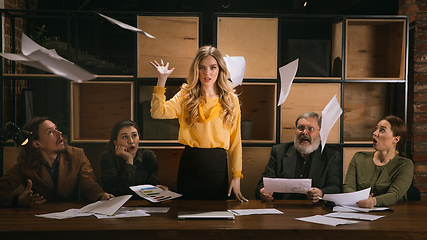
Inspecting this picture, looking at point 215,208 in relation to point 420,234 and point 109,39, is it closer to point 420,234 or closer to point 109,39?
point 420,234

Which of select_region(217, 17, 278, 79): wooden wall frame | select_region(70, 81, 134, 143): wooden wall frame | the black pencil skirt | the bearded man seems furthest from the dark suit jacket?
select_region(70, 81, 134, 143): wooden wall frame

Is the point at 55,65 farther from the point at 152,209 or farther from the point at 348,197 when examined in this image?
the point at 348,197

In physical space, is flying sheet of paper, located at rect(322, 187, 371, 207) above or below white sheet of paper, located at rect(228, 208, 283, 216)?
above

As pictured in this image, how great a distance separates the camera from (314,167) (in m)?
2.39

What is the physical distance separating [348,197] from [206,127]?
94cm

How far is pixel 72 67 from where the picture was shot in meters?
0.89

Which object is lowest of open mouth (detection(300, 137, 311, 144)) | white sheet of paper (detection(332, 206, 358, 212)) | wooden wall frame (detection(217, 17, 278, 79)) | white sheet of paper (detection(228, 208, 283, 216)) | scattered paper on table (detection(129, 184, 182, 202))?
white sheet of paper (detection(332, 206, 358, 212))

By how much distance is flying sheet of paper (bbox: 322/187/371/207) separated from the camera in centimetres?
172

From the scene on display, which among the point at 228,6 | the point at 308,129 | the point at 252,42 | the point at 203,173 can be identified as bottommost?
the point at 203,173

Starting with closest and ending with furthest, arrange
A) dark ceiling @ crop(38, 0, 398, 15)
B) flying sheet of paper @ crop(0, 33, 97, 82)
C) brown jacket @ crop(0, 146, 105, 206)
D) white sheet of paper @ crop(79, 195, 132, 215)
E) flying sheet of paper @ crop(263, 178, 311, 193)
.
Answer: flying sheet of paper @ crop(0, 33, 97, 82) < white sheet of paper @ crop(79, 195, 132, 215) < flying sheet of paper @ crop(263, 178, 311, 193) < brown jacket @ crop(0, 146, 105, 206) < dark ceiling @ crop(38, 0, 398, 15)

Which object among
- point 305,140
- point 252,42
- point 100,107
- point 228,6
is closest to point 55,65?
point 305,140

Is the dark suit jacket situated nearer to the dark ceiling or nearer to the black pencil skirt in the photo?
the black pencil skirt

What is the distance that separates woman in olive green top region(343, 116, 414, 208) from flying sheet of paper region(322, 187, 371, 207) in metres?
0.43

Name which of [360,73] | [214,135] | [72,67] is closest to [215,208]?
[214,135]
